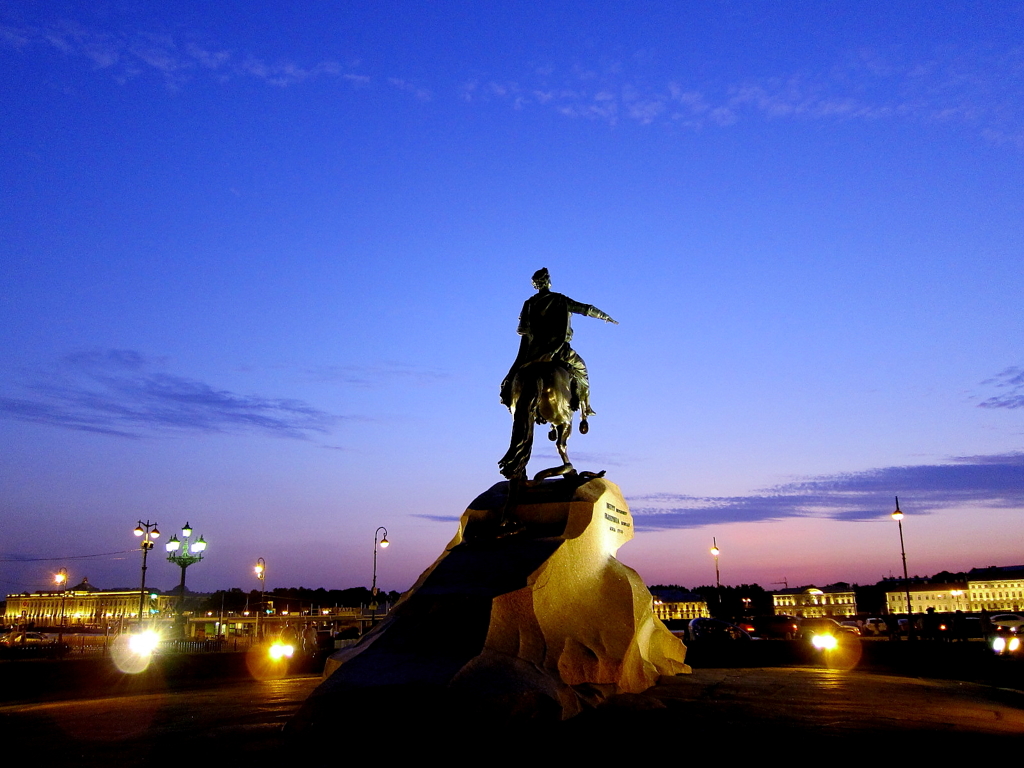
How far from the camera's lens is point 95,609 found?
105 meters

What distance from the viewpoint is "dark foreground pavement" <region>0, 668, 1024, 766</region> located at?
249 inches

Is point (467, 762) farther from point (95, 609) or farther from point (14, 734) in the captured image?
point (95, 609)

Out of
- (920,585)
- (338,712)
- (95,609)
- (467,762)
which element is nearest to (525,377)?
(338,712)

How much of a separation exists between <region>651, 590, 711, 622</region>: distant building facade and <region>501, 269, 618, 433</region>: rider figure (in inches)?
3452

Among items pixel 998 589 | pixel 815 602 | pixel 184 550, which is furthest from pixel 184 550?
pixel 998 589

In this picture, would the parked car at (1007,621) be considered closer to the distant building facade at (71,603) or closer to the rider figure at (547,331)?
the rider figure at (547,331)

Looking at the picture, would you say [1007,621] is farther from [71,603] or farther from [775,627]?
[71,603]

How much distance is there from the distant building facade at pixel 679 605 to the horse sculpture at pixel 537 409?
8754 centimetres

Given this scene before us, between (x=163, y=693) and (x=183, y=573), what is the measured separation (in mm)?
27500

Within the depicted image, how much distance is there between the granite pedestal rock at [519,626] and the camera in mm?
7195

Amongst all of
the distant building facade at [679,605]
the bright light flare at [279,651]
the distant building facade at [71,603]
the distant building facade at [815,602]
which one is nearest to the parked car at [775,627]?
the bright light flare at [279,651]

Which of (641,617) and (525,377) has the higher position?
(525,377)

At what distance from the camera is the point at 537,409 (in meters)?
11.6

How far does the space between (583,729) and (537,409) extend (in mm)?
5287
